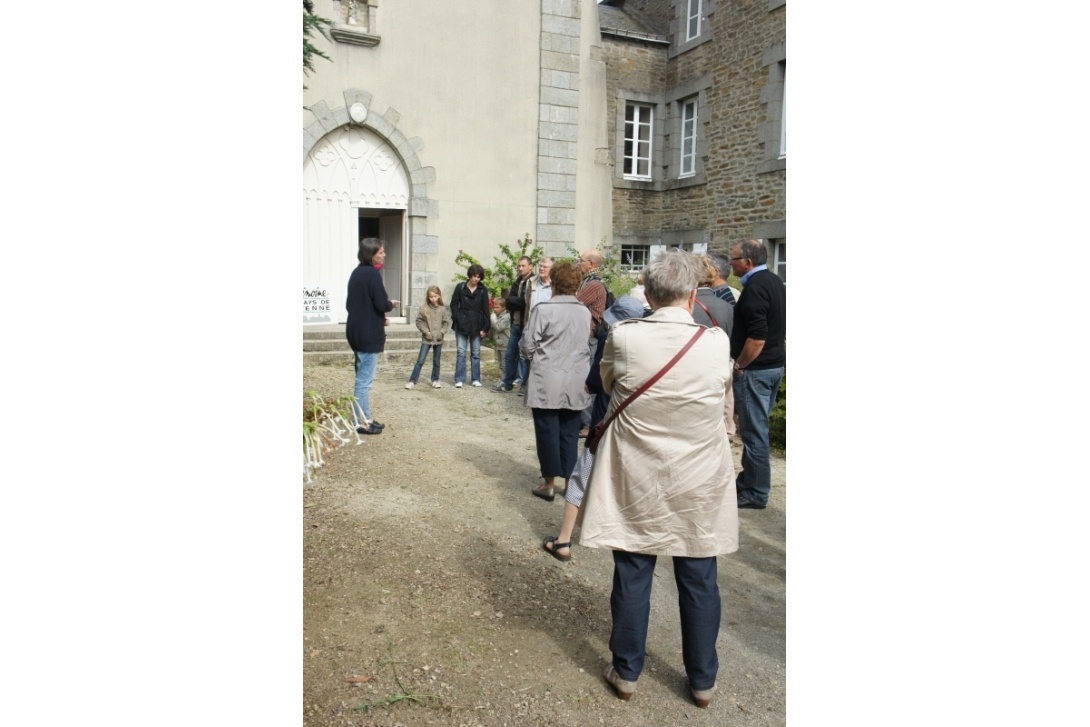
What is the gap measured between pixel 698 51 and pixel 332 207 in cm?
736

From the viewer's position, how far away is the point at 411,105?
11.9 m

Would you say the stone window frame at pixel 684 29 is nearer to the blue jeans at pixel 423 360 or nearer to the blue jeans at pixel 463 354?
the blue jeans at pixel 463 354

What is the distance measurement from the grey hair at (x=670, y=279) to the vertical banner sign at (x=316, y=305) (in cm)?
836

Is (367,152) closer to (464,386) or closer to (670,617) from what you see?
(464,386)

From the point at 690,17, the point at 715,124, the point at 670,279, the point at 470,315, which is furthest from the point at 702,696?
the point at 690,17

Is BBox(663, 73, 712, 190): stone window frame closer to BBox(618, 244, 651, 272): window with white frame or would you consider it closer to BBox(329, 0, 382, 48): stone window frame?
BBox(618, 244, 651, 272): window with white frame

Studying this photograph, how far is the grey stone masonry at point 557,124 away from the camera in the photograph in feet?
41.3

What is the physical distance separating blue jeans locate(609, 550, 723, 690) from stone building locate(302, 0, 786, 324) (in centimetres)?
832

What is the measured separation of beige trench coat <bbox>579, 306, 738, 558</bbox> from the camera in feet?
9.08

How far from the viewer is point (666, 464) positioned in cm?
279

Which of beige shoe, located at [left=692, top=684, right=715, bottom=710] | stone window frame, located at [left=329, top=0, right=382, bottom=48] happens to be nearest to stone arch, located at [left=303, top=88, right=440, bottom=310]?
stone window frame, located at [left=329, top=0, right=382, bottom=48]

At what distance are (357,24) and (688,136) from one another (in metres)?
6.69

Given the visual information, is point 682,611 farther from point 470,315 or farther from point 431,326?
point 470,315
